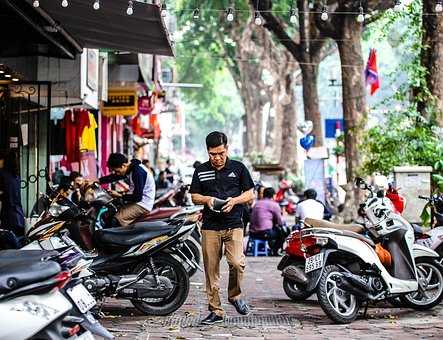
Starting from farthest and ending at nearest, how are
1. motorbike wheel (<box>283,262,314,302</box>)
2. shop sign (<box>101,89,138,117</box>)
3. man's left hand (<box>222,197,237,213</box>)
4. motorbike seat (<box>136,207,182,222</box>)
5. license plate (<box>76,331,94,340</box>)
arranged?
shop sign (<box>101,89,138,117</box>) → motorbike seat (<box>136,207,182,222</box>) → motorbike wheel (<box>283,262,314,302</box>) → man's left hand (<box>222,197,237,213</box>) → license plate (<box>76,331,94,340</box>)

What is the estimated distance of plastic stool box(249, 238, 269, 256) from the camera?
19375mm

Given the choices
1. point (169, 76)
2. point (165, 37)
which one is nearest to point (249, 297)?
point (165, 37)

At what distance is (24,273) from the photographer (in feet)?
20.8

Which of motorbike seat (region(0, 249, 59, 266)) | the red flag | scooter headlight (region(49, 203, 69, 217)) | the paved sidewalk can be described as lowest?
the paved sidewalk

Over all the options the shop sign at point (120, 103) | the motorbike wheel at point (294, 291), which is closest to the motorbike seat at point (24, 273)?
the motorbike wheel at point (294, 291)

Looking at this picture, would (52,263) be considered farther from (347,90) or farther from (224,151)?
(347,90)

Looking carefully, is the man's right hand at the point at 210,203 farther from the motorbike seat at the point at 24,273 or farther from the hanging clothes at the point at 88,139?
the hanging clothes at the point at 88,139

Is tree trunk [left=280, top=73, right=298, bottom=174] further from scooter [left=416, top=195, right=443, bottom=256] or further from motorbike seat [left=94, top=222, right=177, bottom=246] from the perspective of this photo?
motorbike seat [left=94, top=222, right=177, bottom=246]

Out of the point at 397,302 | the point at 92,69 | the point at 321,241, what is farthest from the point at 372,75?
the point at 321,241

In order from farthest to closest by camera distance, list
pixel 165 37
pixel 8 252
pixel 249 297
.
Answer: pixel 165 37 → pixel 249 297 → pixel 8 252

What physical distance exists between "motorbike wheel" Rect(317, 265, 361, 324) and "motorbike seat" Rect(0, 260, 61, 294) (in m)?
4.38

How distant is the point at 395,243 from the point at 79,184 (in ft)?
20.8

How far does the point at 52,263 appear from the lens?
21.5 ft

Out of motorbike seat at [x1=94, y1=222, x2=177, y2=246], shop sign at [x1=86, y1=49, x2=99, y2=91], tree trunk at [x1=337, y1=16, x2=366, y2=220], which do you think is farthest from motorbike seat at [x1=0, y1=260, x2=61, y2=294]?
tree trunk at [x1=337, y1=16, x2=366, y2=220]
